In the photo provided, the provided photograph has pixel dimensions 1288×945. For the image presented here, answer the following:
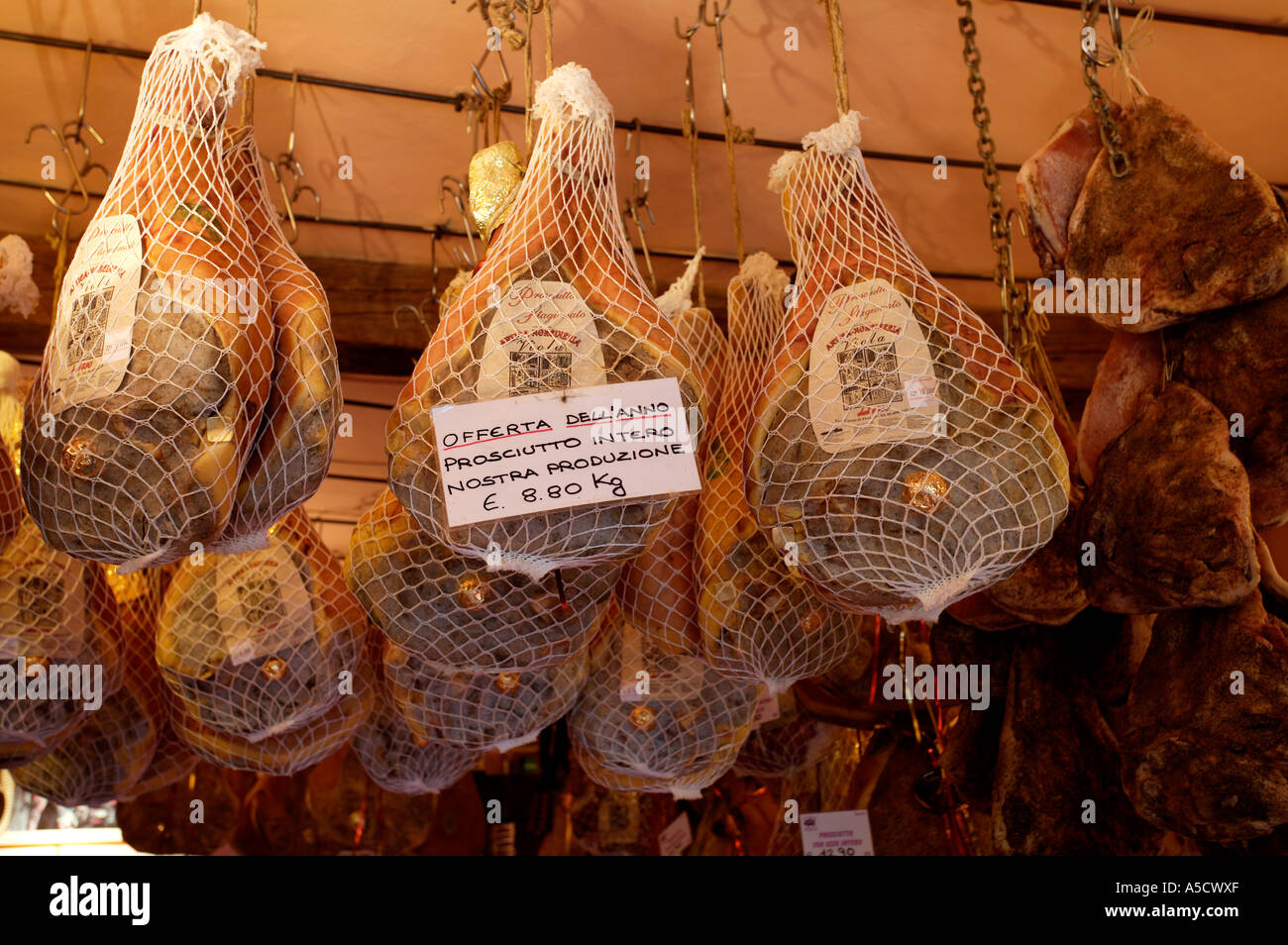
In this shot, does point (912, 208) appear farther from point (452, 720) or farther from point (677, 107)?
point (452, 720)

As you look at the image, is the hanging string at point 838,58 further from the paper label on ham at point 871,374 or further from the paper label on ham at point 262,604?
the paper label on ham at point 262,604

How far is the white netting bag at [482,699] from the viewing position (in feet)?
6.97

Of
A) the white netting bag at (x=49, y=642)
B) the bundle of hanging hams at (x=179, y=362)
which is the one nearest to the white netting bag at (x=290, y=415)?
the bundle of hanging hams at (x=179, y=362)

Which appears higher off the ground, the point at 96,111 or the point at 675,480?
the point at 96,111

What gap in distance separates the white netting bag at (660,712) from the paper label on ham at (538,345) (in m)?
0.89

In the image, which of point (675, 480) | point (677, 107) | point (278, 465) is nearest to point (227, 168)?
point (278, 465)

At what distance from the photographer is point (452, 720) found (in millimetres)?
2172

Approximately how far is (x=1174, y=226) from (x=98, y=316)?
1623 millimetres

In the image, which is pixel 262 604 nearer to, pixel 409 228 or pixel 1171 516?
pixel 409 228

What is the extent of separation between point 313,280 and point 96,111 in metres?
1.34

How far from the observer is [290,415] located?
1.47 metres

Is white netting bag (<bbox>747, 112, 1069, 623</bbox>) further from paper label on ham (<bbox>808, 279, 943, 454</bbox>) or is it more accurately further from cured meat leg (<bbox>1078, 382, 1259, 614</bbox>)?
cured meat leg (<bbox>1078, 382, 1259, 614</bbox>)

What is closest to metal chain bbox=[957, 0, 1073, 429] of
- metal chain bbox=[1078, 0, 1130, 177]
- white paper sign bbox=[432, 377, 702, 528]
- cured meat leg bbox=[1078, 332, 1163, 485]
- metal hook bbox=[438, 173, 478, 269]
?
cured meat leg bbox=[1078, 332, 1163, 485]

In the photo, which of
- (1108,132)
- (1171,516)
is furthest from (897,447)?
(1108,132)
